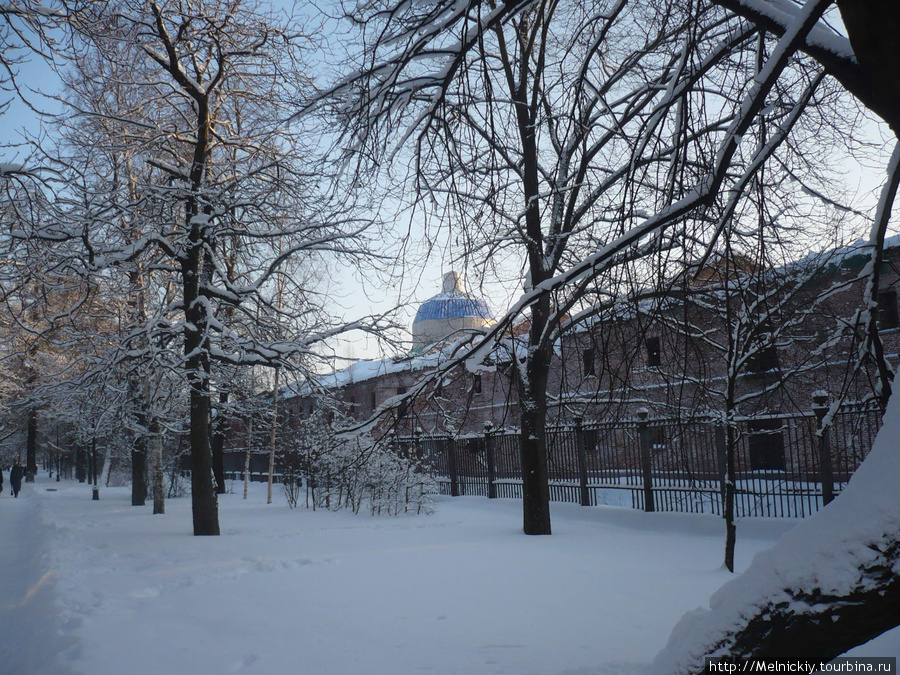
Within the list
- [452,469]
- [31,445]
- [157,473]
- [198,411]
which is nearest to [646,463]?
[452,469]

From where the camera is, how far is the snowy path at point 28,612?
196 inches

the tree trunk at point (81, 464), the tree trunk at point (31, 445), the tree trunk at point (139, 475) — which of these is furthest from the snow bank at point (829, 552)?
the tree trunk at point (81, 464)

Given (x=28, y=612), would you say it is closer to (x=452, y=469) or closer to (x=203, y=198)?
(x=203, y=198)

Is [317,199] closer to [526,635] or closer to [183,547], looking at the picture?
[183,547]

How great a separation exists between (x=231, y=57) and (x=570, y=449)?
1056cm

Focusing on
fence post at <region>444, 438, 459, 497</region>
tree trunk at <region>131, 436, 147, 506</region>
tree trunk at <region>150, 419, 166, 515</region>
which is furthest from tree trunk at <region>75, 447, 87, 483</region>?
fence post at <region>444, 438, 459, 497</region>

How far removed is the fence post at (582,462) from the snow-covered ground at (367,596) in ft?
2.94

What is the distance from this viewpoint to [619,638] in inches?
202

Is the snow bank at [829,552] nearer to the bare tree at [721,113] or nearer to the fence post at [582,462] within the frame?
the bare tree at [721,113]

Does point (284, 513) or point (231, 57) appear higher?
point (231, 57)

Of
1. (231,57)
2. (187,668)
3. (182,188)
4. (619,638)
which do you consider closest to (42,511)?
(182,188)

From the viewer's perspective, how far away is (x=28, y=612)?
6684 mm

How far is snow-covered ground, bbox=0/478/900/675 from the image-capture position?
4.78m

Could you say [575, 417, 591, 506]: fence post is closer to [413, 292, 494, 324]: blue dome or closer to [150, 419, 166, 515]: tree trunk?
[413, 292, 494, 324]: blue dome
